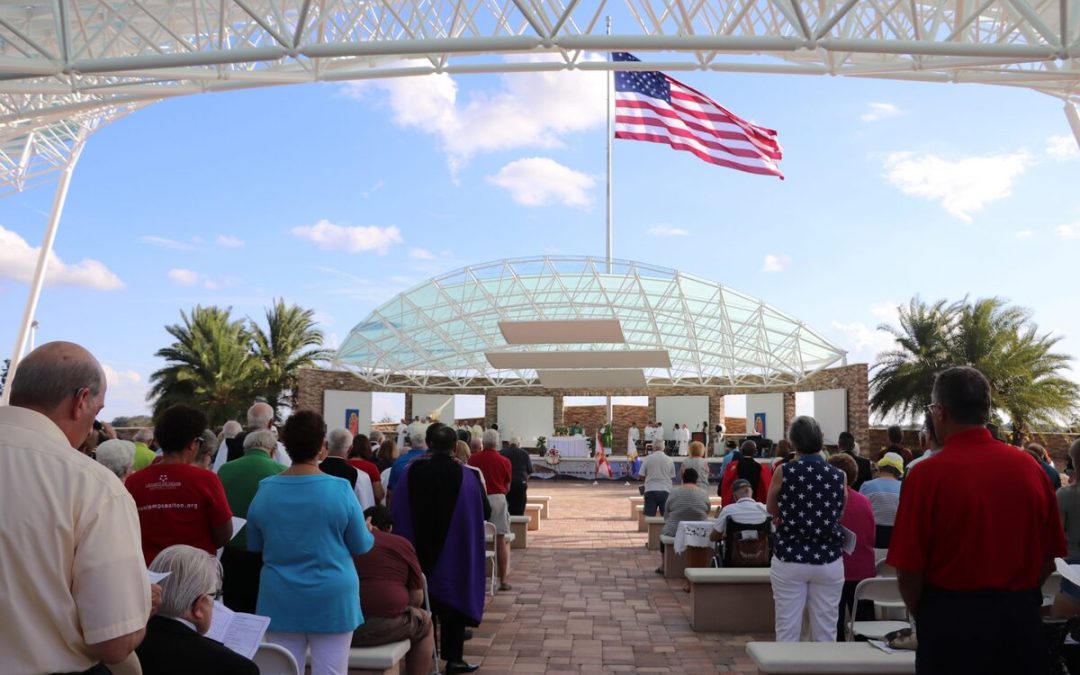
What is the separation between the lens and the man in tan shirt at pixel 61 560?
5.69 feet

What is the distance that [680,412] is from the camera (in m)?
33.0

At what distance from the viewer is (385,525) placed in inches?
187

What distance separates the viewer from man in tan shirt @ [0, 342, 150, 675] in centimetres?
173

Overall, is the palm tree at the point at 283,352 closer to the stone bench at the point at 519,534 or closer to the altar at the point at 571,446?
the altar at the point at 571,446

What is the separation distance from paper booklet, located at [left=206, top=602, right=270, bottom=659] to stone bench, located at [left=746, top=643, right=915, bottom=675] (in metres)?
2.50

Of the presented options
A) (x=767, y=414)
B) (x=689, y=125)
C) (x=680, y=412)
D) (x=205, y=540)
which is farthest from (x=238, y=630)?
(x=680, y=412)

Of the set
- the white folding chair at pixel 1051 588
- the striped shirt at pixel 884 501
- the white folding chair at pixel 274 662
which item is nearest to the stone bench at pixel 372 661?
the white folding chair at pixel 274 662

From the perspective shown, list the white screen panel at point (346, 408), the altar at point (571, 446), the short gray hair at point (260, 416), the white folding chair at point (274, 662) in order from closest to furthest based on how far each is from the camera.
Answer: the white folding chair at point (274, 662), the short gray hair at point (260, 416), the altar at point (571, 446), the white screen panel at point (346, 408)

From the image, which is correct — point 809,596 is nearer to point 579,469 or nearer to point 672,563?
point 672,563

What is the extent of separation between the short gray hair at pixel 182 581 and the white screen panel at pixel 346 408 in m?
28.2

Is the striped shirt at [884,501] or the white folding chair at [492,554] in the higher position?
the striped shirt at [884,501]

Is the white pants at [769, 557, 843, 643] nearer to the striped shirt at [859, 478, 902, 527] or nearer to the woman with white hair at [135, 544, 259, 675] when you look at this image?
the striped shirt at [859, 478, 902, 527]

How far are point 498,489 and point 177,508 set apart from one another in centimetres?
534

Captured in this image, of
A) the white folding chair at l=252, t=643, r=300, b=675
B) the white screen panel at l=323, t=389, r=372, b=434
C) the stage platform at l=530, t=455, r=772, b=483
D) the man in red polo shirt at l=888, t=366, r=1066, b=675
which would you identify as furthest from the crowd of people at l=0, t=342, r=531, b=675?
the white screen panel at l=323, t=389, r=372, b=434
